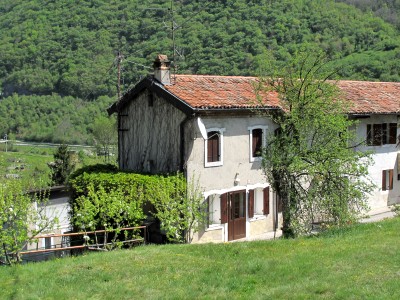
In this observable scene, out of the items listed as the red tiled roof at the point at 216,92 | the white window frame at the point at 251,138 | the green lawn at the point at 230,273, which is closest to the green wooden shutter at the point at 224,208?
the white window frame at the point at 251,138

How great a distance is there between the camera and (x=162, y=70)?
842 inches

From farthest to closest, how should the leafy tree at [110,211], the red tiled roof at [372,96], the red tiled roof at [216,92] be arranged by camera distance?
the red tiled roof at [372,96] < the red tiled roof at [216,92] < the leafy tree at [110,211]

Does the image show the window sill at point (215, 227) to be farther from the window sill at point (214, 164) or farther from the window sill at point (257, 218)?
the window sill at point (214, 164)

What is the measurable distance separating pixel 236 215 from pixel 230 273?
9.91 m

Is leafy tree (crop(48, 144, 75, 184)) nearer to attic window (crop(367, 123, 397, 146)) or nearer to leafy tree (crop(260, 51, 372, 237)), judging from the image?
attic window (crop(367, 123, 397, 146))

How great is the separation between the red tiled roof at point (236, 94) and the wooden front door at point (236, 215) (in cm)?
372

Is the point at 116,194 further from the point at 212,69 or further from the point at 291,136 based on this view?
the point at 212,69

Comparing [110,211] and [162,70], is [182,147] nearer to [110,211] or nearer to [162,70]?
[162,70]

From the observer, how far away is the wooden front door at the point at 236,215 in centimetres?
2194

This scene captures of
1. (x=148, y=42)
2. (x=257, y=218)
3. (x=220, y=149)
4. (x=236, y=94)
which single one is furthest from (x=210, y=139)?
(x=148, y=42)

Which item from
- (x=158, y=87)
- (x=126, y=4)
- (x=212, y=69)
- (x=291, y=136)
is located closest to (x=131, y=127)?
(x=158, y=87)

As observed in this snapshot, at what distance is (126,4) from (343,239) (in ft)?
223

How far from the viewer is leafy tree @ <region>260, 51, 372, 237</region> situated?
1680 centimetres

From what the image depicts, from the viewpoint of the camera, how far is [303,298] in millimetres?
10227
